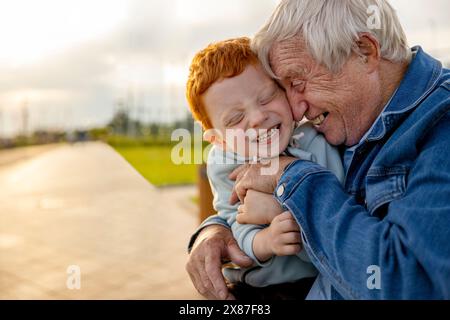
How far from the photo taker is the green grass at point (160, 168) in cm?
1105

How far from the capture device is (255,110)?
1580mm

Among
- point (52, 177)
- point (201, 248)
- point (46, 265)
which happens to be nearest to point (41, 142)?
point (52, 177)

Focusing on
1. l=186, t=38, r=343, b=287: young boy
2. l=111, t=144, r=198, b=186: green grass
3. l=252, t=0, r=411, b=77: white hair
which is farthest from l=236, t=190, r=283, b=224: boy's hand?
l=111, t=144, r=198, b=186: green grass

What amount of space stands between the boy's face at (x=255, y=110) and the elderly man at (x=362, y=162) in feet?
0.14

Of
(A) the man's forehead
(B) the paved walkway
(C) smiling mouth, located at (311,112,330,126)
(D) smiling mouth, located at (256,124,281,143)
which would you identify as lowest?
(B) the paved walkway

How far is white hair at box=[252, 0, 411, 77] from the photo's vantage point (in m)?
1.40

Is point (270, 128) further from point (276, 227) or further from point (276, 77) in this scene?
point (276, 227)

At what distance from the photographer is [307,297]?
4.91ft

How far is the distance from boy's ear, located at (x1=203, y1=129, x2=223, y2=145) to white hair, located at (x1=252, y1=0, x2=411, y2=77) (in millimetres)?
363

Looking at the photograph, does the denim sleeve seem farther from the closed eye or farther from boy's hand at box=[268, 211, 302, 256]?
the closed eye

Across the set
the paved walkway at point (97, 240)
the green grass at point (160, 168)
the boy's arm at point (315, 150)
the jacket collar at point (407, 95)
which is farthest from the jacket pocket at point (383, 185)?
the green grass at point (160, 168)

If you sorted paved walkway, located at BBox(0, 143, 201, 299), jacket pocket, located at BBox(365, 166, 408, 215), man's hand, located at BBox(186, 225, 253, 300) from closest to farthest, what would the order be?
jacket pocket, located at BBox(365, 166, 408, 215) → man's hand, located at BBox(186, 225, 253, 300) → paved walkway, located at BBox(0, 143, 201, 299)

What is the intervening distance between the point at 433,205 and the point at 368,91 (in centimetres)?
41

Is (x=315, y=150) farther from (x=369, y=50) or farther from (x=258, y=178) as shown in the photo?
(x=369, y=50)
